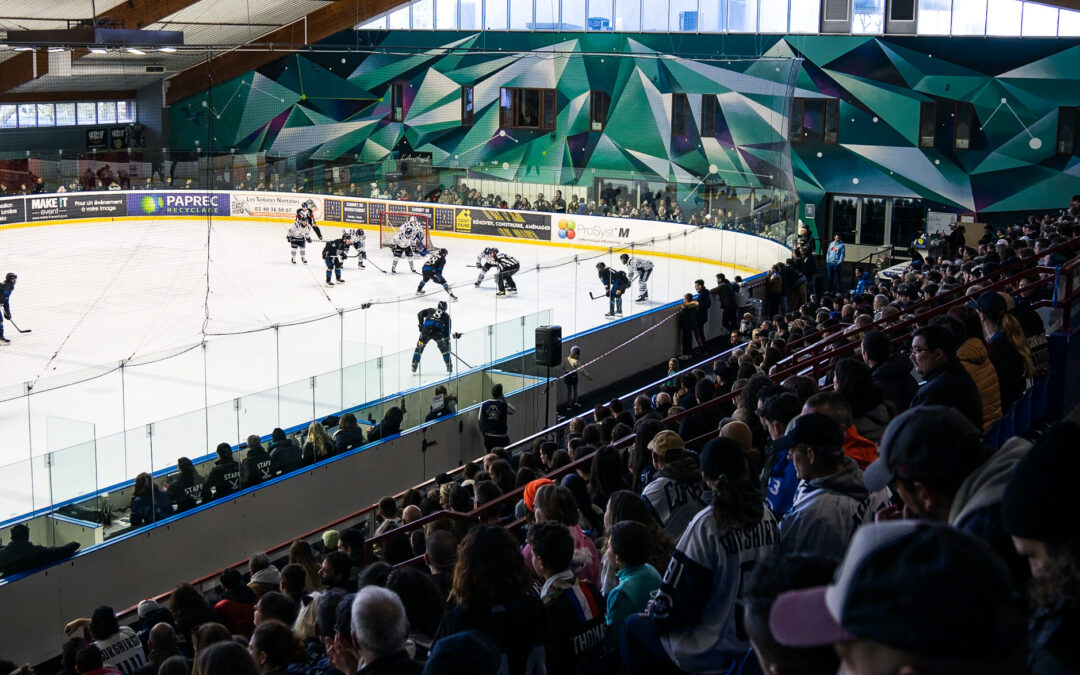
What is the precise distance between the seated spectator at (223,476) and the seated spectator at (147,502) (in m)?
0.50

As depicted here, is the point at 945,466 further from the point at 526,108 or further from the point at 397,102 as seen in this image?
the point at 397,102

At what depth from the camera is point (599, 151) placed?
31828 mm

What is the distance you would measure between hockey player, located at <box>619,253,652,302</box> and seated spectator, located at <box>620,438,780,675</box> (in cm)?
1499

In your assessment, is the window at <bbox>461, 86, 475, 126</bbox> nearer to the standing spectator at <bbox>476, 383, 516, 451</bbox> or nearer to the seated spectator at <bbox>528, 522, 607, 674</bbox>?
the standing spectator at <bbox>476, 383, 516, 451</bbox>

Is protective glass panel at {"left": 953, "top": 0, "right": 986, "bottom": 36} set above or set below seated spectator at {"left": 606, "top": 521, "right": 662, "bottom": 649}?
above

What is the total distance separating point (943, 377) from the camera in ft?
14.8

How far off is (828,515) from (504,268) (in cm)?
1644

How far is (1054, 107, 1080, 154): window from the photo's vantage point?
2503cm

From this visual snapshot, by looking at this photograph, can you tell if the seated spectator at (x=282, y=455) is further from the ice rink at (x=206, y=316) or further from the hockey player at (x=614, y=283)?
the hockey player at (x=614, y=283)

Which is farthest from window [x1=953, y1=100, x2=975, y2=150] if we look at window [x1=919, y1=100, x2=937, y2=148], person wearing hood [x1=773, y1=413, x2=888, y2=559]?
person wearing hood [x1=773, y1=413, x2=888, y2=559]

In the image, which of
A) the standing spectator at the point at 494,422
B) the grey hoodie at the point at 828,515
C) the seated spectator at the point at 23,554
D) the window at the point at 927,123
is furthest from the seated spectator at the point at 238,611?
the window at the point at 927,123

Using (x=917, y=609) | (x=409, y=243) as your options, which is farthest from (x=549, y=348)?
(x=917, y=609)

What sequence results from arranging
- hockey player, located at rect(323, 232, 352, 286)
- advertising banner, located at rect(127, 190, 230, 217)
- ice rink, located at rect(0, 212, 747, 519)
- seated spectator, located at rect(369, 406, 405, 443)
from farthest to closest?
1. advertising banner, located at rect(127, 190, 230, 217)
2. hockey player, located at rect(323, 232, 352, 286)
3. ice rink, located at rect(0, 212, 747, 519)
4. seated spectator, located at rect(369, 406, 405, 443)

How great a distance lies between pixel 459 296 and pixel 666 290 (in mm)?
3429
